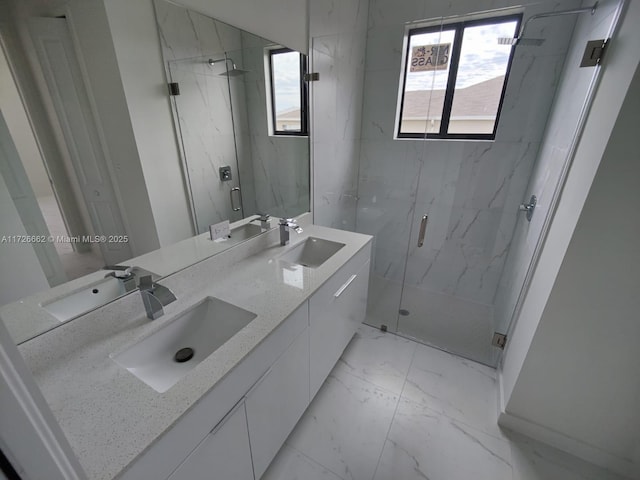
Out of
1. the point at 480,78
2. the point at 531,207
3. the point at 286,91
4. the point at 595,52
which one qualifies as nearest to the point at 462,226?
the point at 531,207

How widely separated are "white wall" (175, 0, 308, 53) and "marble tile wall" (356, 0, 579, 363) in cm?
98

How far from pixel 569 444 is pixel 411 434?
830 millimetres

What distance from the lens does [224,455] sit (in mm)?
991

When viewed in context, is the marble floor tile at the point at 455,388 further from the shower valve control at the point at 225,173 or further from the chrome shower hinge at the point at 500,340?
the shower valve control at the point at 225,173

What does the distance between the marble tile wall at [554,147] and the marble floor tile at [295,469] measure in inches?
61.3

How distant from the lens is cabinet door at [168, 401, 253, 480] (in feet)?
2.82

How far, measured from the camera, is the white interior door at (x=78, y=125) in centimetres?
81

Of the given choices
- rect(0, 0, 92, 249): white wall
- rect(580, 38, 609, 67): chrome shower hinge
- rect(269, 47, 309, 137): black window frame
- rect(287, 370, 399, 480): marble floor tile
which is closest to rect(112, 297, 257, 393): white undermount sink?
rect(0, 0, 92, 249): white wall

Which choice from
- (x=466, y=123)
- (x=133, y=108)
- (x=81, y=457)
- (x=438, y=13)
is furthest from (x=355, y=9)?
(x=81, y=457)

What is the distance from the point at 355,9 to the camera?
2301 mm

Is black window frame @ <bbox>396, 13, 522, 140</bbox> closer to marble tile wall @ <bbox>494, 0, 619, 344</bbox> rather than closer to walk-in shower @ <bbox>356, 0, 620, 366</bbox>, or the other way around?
walk-in shower @ <bbox>356, 0, 620, 366</bbox>

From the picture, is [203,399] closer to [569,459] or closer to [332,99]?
[569,459]

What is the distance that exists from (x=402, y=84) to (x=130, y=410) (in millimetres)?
2874

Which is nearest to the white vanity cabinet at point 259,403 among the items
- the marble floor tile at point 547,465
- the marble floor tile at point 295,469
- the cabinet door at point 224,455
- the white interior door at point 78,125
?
the cabinet door at point 224,455
